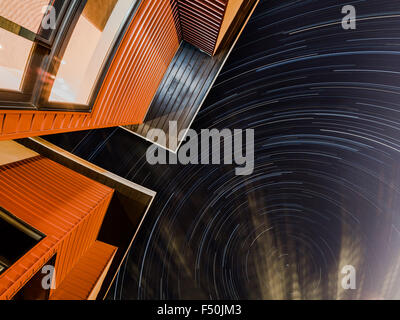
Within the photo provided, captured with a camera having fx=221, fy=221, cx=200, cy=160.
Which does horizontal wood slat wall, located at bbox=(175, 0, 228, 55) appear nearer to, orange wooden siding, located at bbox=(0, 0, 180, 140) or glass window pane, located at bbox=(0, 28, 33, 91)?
orange wooden siding, located at bbox=(0, 0, 180, 140)

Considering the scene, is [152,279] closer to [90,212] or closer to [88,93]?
[90,212]

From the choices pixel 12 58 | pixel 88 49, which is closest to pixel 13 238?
pixel 12 58

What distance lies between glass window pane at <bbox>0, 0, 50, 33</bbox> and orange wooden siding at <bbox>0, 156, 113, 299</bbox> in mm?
2277

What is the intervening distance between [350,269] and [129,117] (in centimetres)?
774

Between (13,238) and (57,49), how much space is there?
7.53ft

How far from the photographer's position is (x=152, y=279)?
6.46m

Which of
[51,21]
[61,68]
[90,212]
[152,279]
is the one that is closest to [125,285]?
[152,279]

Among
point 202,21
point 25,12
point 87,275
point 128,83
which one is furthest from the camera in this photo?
point 87,275

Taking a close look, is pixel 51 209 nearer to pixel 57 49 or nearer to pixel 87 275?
pixel 87 275

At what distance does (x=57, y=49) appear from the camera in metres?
2.13

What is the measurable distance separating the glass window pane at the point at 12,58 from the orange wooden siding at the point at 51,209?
1836 mm

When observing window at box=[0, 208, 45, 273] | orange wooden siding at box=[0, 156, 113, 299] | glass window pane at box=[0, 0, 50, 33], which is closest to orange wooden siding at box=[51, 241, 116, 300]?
orange wooden siding at box=[0, 156, 113, 299]

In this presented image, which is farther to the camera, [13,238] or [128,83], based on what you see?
[128,83]

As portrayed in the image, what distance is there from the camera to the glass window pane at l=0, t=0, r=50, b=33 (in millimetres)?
1700
